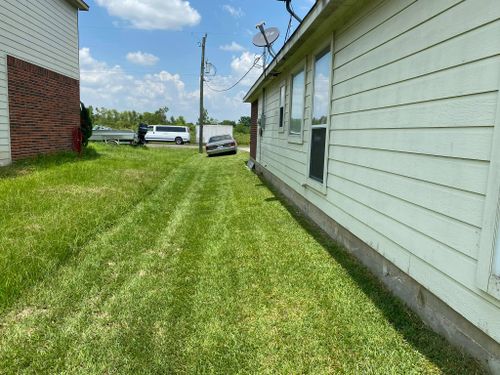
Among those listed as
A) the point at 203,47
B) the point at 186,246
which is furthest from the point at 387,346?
the point at 203,47

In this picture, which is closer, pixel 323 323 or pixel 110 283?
pixel 323 323

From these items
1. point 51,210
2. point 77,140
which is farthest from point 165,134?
point 51,210

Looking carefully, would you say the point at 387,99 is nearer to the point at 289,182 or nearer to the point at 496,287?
the point at 496,287

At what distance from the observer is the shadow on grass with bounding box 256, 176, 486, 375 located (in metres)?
2.09

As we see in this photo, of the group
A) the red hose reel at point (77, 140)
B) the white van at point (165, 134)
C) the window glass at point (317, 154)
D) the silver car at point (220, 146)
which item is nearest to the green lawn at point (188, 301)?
the window glass at point (317, 154)

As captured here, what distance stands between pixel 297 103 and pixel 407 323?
15.6 feet

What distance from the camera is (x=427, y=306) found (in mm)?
2498

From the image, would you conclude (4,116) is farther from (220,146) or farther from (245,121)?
(245,121)

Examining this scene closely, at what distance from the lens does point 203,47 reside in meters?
25.3

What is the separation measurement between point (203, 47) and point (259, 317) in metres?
25.1

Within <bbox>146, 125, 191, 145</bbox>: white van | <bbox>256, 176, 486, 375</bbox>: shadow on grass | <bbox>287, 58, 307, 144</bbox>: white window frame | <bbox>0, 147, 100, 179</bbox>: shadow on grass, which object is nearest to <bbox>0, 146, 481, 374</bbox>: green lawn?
<bbox>256, 176, 486, 375</bbox>: shadow on grass

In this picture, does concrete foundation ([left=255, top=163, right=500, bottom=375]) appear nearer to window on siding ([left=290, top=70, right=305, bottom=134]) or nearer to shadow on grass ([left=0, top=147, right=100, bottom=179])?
window on siding ([left=290, top=70, right=305, bottom=134])

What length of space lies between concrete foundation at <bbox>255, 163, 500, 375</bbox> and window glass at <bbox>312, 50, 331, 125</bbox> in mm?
1540

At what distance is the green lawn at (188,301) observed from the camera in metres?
2.21
